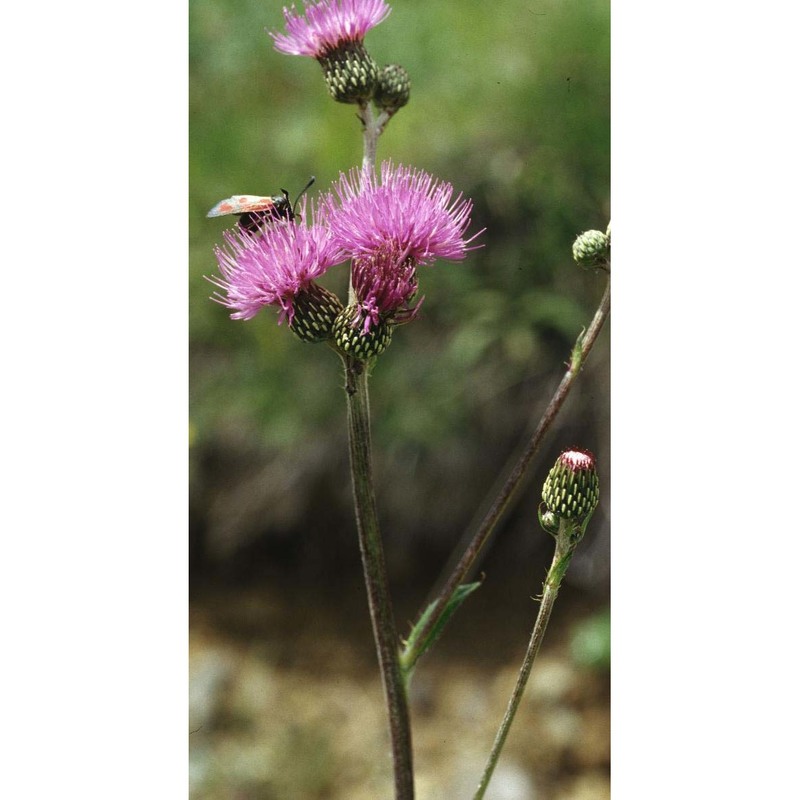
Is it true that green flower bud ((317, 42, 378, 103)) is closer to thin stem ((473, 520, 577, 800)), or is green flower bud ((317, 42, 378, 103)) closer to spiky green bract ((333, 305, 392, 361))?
spiky green bract ((333, 305, 392, 361))

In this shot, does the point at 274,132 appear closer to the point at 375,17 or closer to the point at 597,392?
the point at 375,17

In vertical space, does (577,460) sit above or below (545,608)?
above

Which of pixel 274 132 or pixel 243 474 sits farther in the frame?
pixel 243 474

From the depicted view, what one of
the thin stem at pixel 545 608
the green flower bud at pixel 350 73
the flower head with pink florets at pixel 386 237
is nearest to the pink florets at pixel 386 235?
the flower head with pink florets at pixel 386 237

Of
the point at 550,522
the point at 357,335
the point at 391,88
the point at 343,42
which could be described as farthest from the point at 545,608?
the point at 343,42

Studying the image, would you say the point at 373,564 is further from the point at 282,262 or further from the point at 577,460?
the point at 282,262

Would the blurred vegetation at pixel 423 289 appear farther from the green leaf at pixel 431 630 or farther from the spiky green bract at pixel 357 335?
the green leaf at pixel 431 630

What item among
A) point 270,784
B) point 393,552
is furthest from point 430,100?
point 270,784

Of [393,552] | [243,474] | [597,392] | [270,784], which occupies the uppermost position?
[597,392]
